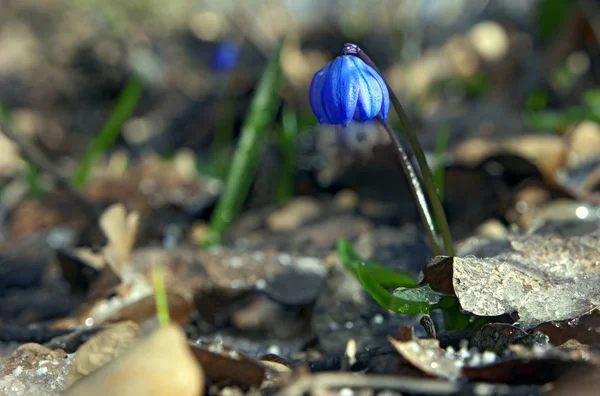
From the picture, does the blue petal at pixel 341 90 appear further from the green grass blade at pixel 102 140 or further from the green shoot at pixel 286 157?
the green grass blade at pixel 102 140

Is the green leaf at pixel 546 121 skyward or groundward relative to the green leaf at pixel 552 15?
groundward

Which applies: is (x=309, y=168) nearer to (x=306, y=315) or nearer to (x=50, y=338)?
(x=306, y=315)

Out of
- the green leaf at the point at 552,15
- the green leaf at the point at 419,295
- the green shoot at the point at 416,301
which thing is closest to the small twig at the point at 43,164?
the green shoot at the point at 416,301

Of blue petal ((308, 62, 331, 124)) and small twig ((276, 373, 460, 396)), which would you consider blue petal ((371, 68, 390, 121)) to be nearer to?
blue petal ((308, 62, 331, 124))

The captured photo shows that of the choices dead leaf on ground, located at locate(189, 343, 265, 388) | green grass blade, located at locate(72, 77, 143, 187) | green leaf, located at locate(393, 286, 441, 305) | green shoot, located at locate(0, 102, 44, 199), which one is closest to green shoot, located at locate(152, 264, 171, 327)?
dead leaf on ground, located at locate(189, 343, 265, 388)

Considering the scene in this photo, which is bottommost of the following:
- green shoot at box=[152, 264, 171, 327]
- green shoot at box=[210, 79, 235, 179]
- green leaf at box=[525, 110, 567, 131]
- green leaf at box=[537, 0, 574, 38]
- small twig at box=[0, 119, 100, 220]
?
green shoot at box=[152, 264, 171, 327]
